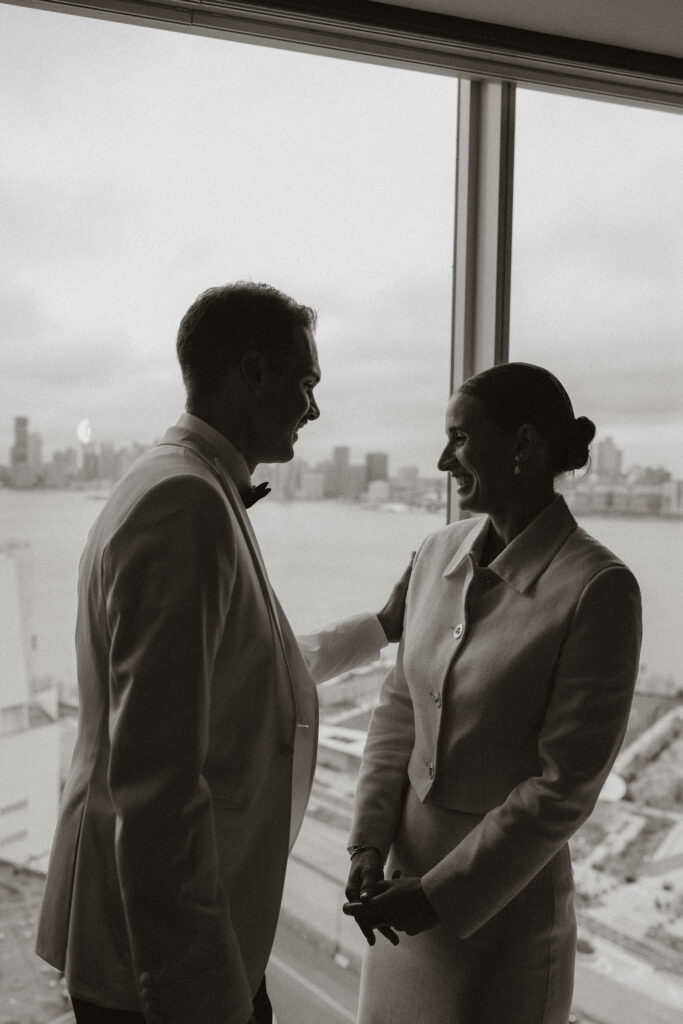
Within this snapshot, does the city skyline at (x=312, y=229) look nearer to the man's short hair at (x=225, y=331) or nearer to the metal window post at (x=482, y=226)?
the metal window post at (x=482, y=226)

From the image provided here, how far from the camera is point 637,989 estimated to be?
7.43 ft

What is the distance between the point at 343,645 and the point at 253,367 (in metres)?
0.70

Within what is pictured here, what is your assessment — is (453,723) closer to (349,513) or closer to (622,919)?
(349,513)

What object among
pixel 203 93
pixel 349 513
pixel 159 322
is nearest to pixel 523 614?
pixel 349 513

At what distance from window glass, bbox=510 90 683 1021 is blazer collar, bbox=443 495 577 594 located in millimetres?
753

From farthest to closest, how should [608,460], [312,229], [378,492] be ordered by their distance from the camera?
[608,460] < [378,492] < [312,229]

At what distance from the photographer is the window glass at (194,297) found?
1784mm

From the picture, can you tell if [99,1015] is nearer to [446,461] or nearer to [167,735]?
[167,735]

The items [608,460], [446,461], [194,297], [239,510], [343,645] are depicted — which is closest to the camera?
[239,510]

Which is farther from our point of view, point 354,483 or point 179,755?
point 354,483

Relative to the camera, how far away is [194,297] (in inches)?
75.5

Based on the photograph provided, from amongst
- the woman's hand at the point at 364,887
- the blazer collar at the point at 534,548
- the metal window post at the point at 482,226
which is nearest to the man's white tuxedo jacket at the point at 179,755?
the woman's hand at the point at 364,887

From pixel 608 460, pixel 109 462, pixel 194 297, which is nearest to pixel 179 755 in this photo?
pixel 109 462

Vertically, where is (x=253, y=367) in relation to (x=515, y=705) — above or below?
above
